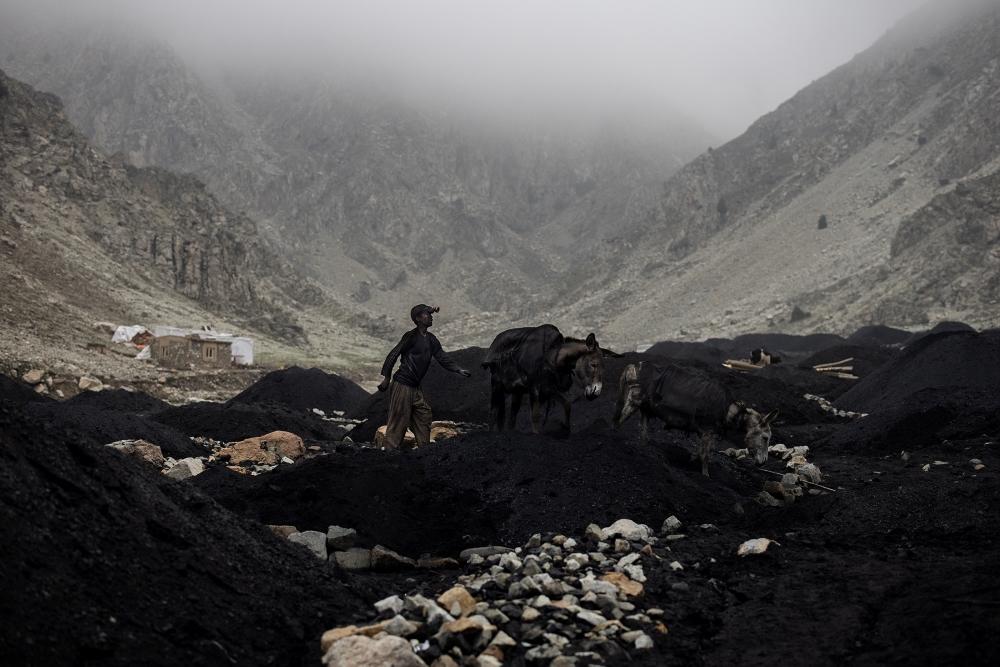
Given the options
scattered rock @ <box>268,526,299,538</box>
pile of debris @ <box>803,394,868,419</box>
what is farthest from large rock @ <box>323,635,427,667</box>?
pile of debris @ <box>803,394,868,419</box>

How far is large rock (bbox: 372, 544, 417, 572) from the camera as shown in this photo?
283 inches

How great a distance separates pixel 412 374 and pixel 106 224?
56.4 meters

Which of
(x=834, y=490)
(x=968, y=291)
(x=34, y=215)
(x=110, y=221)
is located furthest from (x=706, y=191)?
(x=834, y=490)

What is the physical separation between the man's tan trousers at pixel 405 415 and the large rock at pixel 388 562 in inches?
179

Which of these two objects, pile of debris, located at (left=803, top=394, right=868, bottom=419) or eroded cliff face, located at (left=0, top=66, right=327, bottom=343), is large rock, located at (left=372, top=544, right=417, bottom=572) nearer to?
pile of debris, located at (left=803, top=394, right=868, bottom=419)

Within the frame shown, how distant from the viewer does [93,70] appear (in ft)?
→ 442

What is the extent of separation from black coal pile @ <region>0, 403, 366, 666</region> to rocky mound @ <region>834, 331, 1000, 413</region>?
16.5 metres

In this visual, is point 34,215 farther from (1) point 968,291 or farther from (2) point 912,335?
(1) point 968,291

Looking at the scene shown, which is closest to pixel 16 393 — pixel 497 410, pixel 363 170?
pixel 497 410

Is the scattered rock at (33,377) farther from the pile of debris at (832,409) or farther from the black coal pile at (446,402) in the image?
the pile of debris at (832,409)

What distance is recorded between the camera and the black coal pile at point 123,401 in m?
20.6

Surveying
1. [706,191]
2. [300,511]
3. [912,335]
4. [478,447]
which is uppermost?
[706,191]

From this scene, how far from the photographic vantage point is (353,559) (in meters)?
7.28

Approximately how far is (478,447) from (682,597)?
173 inches
